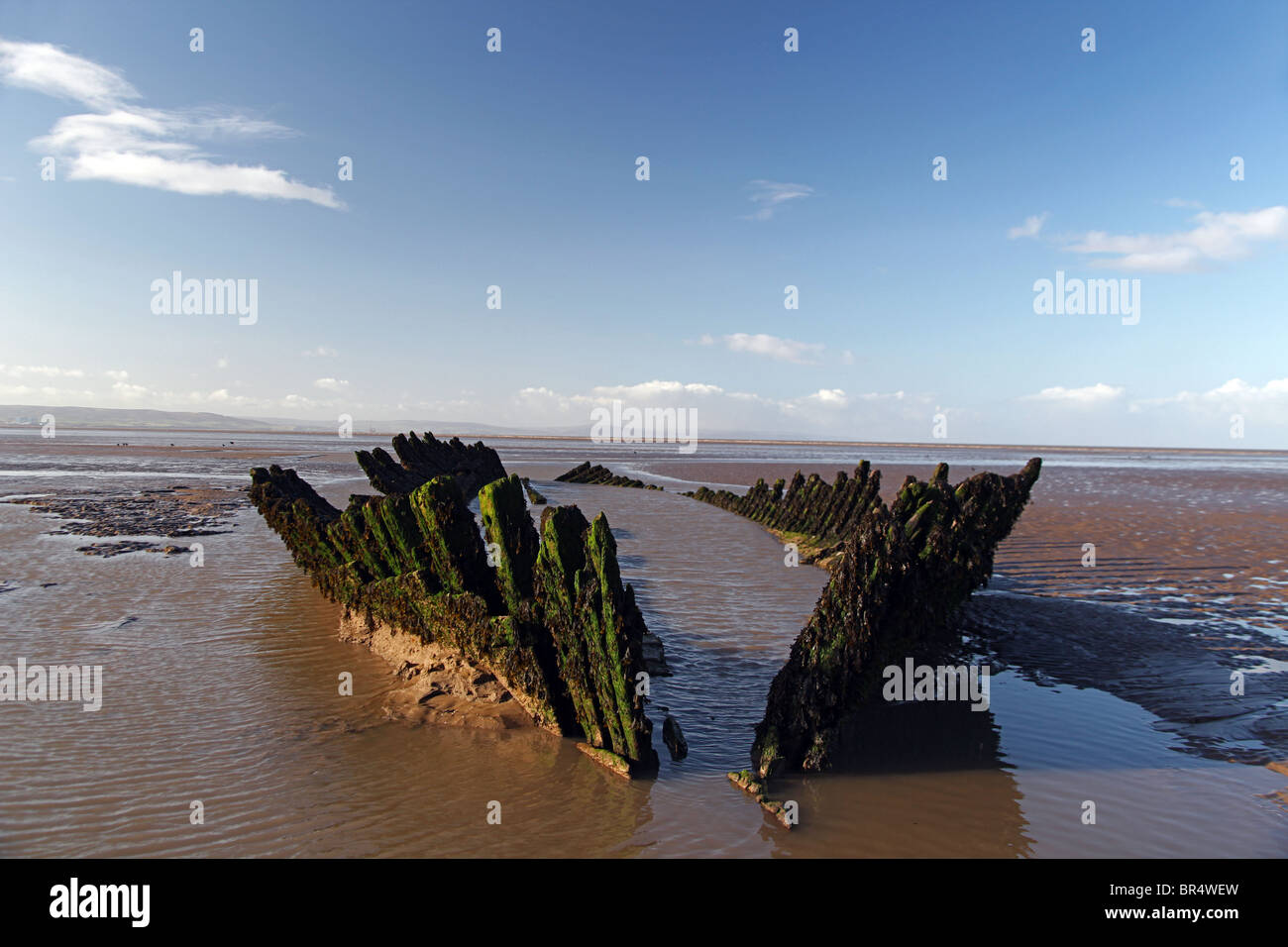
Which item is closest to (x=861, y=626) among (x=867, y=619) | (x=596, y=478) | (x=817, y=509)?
(x=867, y=619)

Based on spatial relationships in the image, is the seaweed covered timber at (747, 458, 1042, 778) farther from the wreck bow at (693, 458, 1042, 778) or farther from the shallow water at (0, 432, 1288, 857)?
the shallow water at (0, 432, 1288, 857)

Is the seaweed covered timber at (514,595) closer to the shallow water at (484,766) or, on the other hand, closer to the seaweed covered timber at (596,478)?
the shallow water at (484,766)

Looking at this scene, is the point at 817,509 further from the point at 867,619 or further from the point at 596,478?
the point at 596,478

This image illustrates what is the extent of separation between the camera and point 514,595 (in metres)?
7.77

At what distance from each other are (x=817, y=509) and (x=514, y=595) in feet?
47.1

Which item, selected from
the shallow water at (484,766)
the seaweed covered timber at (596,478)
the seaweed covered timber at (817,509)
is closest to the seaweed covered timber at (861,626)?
the shallow water at (484,766)

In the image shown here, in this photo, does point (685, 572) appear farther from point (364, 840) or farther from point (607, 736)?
point (364, 840)

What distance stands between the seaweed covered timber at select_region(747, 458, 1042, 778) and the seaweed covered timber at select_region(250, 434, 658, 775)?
4.40 ft

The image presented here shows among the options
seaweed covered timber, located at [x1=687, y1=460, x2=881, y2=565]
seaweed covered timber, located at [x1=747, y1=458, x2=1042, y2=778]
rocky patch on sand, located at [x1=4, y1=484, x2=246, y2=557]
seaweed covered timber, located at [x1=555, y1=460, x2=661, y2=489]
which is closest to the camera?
seaweed covered timber, located at [x1=747, y1=458, x2=1042, y2=778]

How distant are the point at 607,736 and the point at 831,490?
14.8 m

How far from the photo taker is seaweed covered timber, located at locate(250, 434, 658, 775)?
6.40 m

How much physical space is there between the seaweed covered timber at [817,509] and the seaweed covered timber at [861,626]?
7.61 meters

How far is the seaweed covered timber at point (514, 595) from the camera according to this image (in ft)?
21.0

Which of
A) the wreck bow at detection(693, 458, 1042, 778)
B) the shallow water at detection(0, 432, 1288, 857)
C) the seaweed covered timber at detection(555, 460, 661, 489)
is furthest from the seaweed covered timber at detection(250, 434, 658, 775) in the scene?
the seaweed covered timber at detection(555, 460, 661, 489)
